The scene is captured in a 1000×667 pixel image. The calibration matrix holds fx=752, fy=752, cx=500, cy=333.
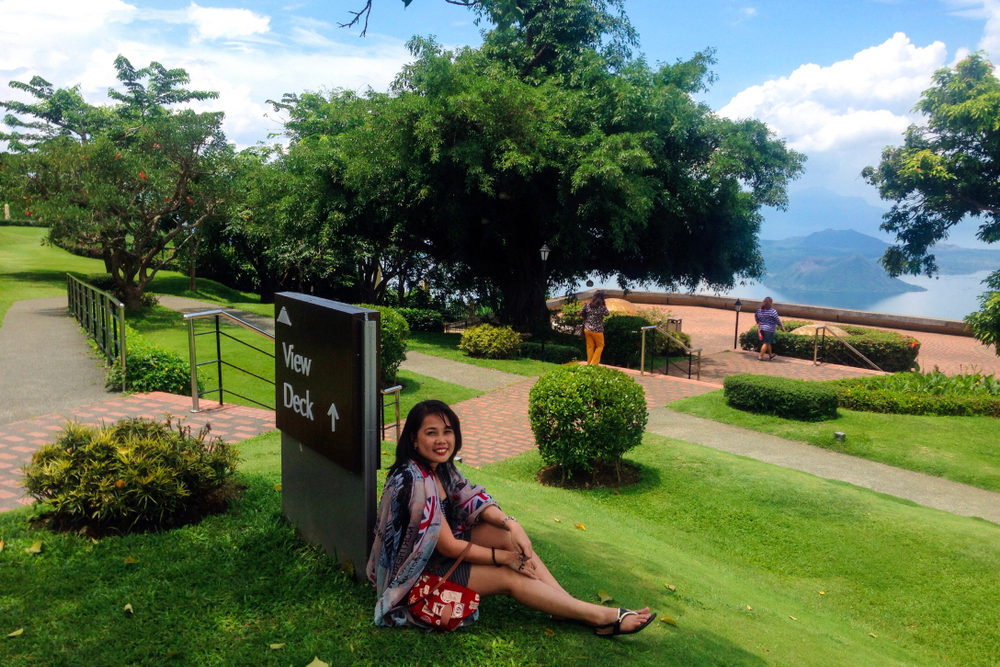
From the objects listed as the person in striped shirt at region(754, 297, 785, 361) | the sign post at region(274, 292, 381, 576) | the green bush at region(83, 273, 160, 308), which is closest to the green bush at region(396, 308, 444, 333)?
the green bush at region(83, 273, 160, 308)

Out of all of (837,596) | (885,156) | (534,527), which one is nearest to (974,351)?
(885,156)

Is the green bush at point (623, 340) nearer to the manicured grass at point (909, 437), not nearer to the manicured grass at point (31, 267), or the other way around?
the manicured grass at point (909, 437)

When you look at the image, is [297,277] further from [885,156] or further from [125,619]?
[125,619]

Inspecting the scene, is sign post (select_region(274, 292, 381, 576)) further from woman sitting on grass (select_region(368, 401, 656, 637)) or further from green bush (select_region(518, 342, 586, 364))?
green bush (select_region(518, 342, 586, 364))

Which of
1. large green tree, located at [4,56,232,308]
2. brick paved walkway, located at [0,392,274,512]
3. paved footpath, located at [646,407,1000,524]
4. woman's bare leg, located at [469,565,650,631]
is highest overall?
large green tree, located at [4,56,232,308]

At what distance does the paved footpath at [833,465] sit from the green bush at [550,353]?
5.10 m

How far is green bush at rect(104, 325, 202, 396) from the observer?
10.3 metres

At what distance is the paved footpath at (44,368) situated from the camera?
9.33 meters

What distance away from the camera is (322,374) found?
13.2ft

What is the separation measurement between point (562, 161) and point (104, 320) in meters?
10.2

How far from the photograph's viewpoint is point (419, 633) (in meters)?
3.60

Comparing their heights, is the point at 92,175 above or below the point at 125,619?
above

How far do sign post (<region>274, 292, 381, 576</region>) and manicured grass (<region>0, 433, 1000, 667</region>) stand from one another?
9.6 inches

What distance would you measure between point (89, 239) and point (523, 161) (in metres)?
11.3
